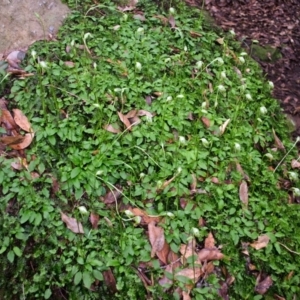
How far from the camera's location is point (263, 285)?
9.80 ft

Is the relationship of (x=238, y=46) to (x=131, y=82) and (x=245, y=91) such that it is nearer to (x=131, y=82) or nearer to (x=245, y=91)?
(x=245, y=91)

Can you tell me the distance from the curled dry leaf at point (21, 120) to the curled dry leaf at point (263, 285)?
2.05 meters

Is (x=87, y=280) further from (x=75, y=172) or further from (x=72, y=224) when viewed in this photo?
(x=75, y=172)

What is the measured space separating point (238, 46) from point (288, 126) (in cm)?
110

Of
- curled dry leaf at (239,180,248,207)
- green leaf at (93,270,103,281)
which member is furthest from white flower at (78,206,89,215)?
curled dry leaf at (239,180,248,207)

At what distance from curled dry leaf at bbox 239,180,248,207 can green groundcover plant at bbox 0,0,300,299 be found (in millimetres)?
11

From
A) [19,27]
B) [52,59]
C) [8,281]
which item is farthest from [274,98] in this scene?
[8,281]

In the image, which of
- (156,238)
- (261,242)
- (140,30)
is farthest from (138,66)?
(261,242)

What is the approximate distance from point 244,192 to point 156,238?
2.75 feet

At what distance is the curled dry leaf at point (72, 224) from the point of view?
2910 millimetres

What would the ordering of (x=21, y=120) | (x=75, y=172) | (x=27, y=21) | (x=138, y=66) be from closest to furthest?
1. (x=75, y=172)
2. (x=21, y=120)
3. (x=138, y=66)
4. (x=27, y=21)

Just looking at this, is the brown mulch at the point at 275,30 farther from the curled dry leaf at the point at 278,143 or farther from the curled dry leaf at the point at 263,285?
the curled dry leaf at the point at 263,285

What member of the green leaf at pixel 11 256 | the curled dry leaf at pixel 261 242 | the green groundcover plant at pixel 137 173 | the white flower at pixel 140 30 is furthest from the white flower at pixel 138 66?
the green leaf at pixel 11 256

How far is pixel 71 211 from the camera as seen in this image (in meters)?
3.03
